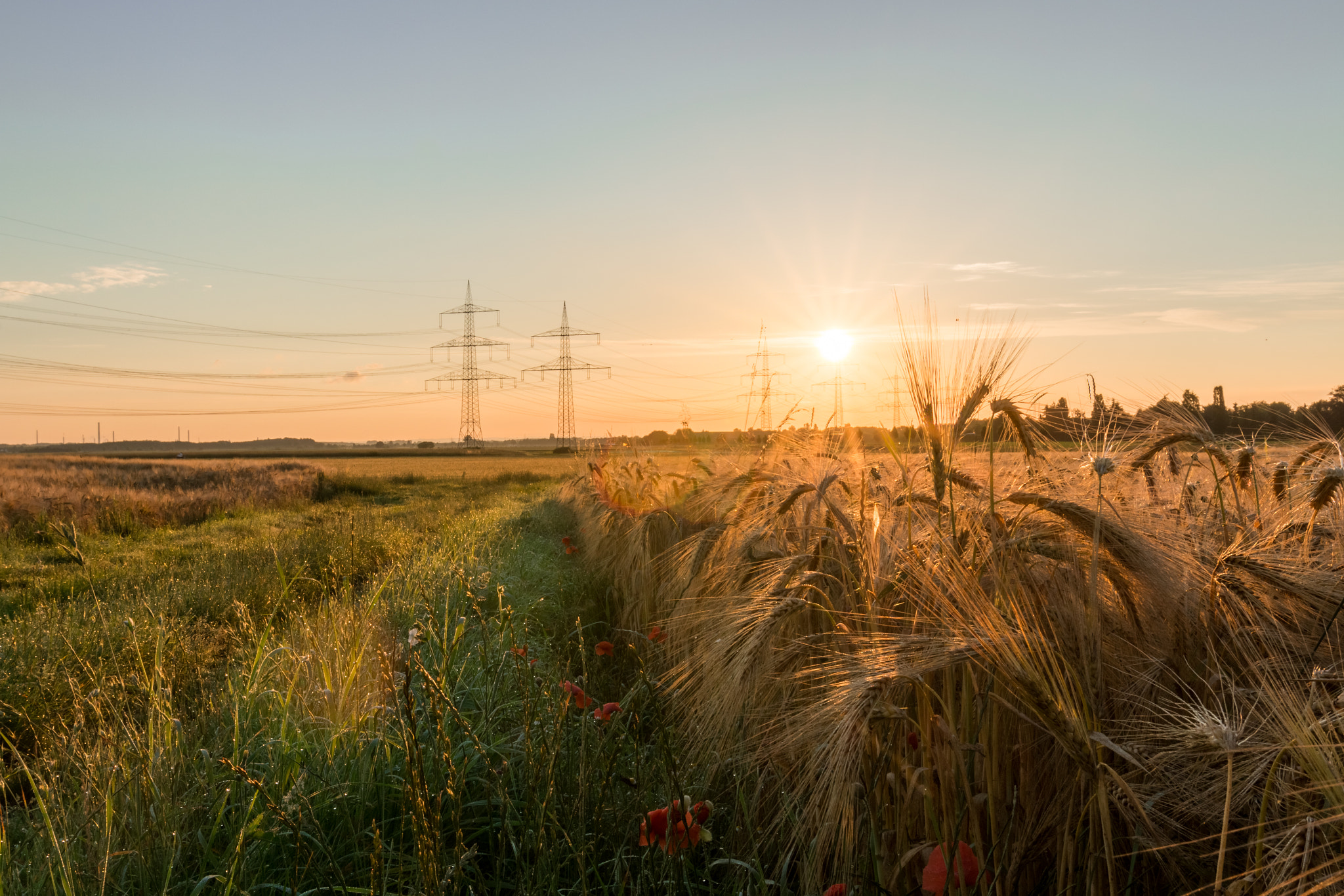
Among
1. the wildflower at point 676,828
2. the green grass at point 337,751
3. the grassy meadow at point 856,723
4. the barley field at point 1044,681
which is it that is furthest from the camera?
the green grass at point 337,751

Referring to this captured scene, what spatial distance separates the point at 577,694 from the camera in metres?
2.62

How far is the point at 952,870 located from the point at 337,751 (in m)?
2.54

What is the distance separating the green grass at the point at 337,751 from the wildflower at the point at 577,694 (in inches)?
2.5

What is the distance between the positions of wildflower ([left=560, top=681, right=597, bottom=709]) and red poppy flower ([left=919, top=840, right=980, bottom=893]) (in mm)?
908

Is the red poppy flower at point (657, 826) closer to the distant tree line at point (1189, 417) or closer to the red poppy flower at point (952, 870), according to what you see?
the red poppy flower at point (952, 870)

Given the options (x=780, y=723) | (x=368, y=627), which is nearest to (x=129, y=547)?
(x=368, y=627)

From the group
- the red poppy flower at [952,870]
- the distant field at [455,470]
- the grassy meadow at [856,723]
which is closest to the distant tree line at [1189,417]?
the grassy meadow at [856,723]

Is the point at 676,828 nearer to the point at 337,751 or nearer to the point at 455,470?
the point at 337,751

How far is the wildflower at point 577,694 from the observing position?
221 cm

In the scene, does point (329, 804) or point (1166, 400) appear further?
point (1166, 400)

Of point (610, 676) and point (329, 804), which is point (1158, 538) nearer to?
point (329, 804)

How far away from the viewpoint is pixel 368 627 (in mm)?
4344

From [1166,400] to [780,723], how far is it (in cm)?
213

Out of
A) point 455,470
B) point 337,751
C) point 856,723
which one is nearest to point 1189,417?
point 856,723
